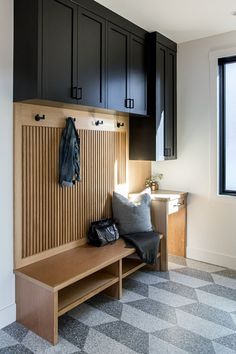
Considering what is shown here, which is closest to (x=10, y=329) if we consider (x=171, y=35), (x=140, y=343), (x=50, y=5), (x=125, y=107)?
(x=140, y=343)

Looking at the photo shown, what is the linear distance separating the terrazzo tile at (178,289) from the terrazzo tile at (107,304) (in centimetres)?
52

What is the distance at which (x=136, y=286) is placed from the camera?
3.03m

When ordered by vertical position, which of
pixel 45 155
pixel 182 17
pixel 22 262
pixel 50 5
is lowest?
pixel 22 262

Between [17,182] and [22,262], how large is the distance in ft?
2.11

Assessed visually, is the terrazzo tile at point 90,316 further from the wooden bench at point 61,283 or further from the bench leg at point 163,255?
the bench leg at point 163,255

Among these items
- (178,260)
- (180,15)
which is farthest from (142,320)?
(180,15)

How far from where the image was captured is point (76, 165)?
110 inches

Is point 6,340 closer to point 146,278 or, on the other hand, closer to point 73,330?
point 73,330

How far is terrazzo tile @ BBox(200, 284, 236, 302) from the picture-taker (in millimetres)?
2826

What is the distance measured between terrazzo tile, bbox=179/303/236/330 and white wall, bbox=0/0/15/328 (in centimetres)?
142

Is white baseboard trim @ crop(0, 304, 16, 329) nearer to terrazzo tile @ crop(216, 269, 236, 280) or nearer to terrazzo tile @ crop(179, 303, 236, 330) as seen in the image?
terrazzo tile @ crop(179, 303, 236, 330)

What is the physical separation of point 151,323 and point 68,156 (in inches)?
59.7

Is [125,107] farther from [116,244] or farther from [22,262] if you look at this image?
[22,262]

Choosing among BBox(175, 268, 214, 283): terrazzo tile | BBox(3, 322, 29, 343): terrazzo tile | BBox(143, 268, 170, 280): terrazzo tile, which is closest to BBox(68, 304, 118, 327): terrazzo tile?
BBox(3, 322, 29, 343): terrazzo tile
